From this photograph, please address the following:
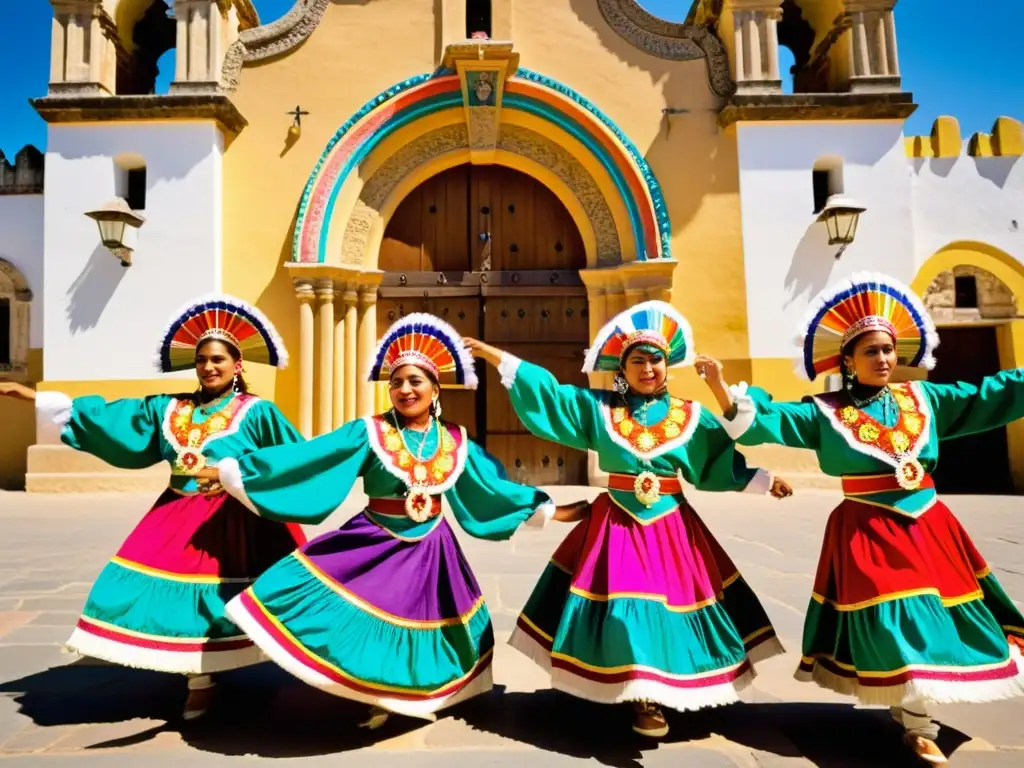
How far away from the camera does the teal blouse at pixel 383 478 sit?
2510 mm

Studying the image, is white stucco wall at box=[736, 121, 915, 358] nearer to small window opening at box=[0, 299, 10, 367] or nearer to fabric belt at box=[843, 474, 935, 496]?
fabric belt at box=[843, 474, 935, 496]

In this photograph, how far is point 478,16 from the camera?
9.27 metres

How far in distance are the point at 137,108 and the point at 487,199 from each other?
14.1ft

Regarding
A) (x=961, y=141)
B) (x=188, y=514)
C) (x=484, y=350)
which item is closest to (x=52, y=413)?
(x=188, y=514)

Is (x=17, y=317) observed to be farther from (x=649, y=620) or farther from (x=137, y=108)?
(x=649, y=620)

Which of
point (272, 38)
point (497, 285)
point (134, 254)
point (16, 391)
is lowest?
point (16, 391)

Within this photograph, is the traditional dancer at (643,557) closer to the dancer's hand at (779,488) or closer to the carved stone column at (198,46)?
the dancer's hand at (779,488)

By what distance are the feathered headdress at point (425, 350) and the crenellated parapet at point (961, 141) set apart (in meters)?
8.68

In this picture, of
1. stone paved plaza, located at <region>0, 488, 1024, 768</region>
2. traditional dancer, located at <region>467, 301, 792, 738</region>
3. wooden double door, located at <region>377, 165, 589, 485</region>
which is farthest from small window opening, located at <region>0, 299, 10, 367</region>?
traditional dancer, located at <region>467, 301, 792, 738</region>

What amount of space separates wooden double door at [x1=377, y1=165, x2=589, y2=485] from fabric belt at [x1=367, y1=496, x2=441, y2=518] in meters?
6.17

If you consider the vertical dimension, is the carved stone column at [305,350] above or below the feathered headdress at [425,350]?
above

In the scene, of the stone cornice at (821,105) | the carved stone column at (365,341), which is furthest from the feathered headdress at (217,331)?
the stone cornice at (821,105)

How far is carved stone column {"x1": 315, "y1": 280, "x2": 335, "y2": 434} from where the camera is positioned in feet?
27.3

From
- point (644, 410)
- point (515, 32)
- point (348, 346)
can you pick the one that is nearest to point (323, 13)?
point (515, 32)
